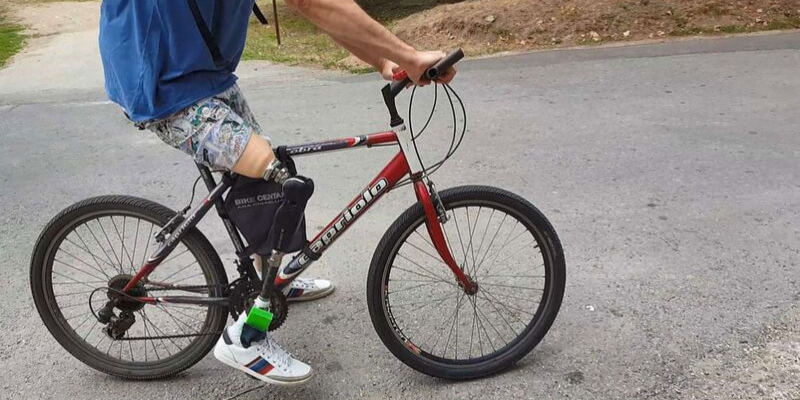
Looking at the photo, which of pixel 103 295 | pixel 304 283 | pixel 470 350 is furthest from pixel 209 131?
pixel 470 350

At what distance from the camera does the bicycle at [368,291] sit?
2404 millimetres

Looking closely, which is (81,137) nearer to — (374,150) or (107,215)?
(374,150)

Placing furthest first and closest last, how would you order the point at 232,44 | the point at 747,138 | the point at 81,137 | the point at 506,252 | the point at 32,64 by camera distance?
the point at 32,64 → the point at 81,137 → the point at 747,138 → the point at 506,252 → the point at 232,44

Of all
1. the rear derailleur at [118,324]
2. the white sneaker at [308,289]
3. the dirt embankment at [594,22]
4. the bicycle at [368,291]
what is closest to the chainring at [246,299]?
the bicycle at [368,291]

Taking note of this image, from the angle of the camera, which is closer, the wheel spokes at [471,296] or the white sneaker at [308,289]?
the wheel spokes at [471,296]

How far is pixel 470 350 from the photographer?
2.78 m

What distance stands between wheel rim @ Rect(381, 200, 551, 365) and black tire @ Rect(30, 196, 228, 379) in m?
0.72

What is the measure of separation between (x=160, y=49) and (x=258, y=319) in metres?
1.02

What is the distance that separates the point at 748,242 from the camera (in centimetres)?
348

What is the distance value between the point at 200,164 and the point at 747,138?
13.9 feet

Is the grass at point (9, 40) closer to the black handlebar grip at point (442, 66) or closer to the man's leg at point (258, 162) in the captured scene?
the man's leg at point (258, 162)

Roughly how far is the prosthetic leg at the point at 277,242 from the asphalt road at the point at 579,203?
0.37m

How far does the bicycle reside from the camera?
7.89ft

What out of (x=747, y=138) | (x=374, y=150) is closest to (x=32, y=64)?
(x=374, y=150)
